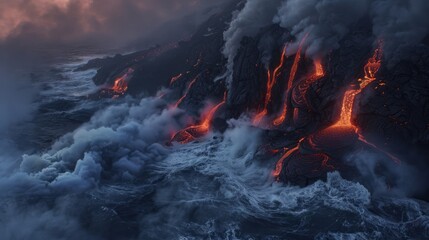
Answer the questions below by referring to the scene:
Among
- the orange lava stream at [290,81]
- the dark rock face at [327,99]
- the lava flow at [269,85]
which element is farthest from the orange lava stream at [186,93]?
the orange lava stream at [290,81]

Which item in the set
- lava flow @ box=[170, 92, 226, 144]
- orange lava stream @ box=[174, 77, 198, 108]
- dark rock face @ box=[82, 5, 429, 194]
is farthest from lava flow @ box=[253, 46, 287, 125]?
orange lava stream @ box=[174, 77, 198, 108]

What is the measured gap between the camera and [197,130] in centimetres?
3788

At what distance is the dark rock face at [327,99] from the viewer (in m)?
26.7

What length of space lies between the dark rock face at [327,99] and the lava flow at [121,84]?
35.9 feet

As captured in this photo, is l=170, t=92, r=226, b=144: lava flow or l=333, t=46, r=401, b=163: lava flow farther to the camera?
l=170, t=92, r=226, b=144: lava flow

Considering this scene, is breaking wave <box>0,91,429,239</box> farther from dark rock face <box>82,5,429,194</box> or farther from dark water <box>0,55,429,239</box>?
dark rock face <box>82,5,429,194</box>

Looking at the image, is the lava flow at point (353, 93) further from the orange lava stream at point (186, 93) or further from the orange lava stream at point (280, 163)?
the orange lava stream at point (186, 93)

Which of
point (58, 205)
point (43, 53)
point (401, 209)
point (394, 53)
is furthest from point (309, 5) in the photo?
point (43, 53)

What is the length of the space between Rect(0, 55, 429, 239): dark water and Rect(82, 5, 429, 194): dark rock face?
5.81 feet

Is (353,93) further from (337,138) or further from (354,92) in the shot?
(337,138)

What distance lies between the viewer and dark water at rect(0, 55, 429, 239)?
75.2ft

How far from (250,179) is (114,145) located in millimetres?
12014

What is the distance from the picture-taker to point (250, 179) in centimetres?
2862

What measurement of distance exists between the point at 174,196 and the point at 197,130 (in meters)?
11.5
